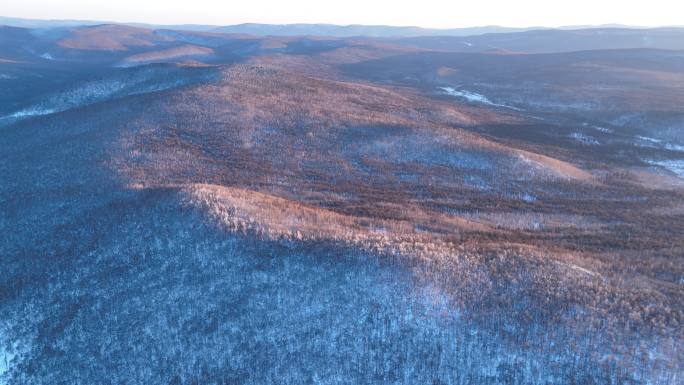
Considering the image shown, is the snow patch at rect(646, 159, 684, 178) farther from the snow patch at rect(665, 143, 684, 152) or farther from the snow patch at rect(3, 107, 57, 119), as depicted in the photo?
the snow patch at rect(3, 107, 57, 119)

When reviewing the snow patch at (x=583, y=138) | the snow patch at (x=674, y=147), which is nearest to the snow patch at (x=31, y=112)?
the snow patch at (x=583, y=138)

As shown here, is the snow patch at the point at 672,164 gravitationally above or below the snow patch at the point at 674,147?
below

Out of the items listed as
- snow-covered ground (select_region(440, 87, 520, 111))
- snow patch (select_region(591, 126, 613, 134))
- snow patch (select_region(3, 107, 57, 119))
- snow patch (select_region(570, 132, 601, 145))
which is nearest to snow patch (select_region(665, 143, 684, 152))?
snow patch (select_region(591, 126, 613, 134))

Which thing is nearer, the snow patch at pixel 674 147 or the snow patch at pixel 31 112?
the snow patch at pixel 674 147

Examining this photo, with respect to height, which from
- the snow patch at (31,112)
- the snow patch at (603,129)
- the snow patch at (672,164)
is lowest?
the snow patch at (672,164)

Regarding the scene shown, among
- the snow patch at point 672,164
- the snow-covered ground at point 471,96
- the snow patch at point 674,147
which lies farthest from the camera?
the snow-covered ground at point 471,96

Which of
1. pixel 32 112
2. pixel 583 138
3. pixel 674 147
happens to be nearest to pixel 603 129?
pixel 583 138

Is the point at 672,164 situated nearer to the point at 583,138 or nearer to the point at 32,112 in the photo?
the point at 583,138

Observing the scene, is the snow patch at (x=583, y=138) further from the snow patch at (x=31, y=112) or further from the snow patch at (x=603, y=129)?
the snow patch at (x=31, y=112)

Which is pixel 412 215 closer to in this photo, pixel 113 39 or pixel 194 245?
pixel 194 245

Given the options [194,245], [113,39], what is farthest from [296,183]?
[113,39]

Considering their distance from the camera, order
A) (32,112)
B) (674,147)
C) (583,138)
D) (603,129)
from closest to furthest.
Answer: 1. (674,147)
2. (583,138)
3. (603,129)
4. (32,112)
